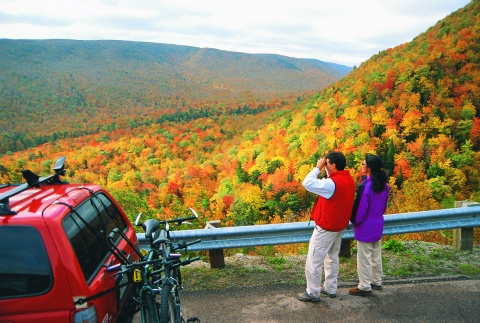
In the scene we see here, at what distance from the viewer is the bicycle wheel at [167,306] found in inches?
101

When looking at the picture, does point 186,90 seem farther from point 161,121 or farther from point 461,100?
point 461,100

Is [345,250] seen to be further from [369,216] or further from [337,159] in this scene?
[337,159]

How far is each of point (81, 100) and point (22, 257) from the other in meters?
148

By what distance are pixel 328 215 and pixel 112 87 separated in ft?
532

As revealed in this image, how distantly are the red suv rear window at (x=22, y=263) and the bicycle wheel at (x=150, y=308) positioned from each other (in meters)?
0.71

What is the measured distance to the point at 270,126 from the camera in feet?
290

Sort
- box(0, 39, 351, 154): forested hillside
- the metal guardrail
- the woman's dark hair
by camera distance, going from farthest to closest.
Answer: box(0, 39, 351, 154): forested hillside < the metal guardrail < the woman's dark hair

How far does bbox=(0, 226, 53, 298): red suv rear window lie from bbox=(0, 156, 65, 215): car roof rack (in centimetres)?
12

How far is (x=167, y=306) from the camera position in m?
2.58

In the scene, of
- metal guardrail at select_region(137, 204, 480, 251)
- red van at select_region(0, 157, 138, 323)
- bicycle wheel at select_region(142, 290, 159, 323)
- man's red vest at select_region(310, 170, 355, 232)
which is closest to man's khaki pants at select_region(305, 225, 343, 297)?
man's red vest at select_region(310, 170, 355, 232)

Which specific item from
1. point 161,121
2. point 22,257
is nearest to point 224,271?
point 22,257

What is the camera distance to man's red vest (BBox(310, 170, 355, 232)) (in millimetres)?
3615

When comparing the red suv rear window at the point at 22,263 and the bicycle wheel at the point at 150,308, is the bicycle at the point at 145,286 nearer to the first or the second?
the bicycle wheel at the point at 150,308

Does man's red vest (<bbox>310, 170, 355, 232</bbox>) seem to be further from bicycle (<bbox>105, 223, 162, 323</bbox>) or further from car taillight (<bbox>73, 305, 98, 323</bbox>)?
car taillight (<bbox>73, 305, 98, 323</bbox>)
